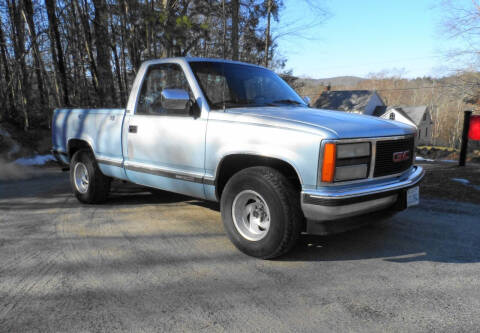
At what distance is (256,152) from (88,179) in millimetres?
3161

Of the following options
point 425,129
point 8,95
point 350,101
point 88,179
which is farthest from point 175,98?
point 425,129

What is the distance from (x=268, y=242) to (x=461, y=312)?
154 cm

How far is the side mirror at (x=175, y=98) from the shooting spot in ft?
11.6

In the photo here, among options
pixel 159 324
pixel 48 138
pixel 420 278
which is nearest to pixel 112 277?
pixel 159 324

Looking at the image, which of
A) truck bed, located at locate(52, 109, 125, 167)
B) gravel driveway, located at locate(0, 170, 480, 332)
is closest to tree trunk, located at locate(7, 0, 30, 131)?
truck bed, located at locate(52, 109, 125, 167)

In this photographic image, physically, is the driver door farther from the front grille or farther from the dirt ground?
the dirt ground

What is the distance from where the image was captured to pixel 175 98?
3525mm

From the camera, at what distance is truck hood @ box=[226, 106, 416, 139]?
2.96 metres

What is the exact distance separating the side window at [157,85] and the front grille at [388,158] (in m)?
2.23

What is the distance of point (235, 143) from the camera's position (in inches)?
132

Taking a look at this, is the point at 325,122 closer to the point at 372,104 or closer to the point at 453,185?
the point at 453,185

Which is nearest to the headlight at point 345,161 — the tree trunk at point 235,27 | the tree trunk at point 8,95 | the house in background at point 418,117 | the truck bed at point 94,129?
the truck bed at point 94,129

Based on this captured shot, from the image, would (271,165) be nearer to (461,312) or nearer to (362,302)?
(362,302)

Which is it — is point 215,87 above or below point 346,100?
below
